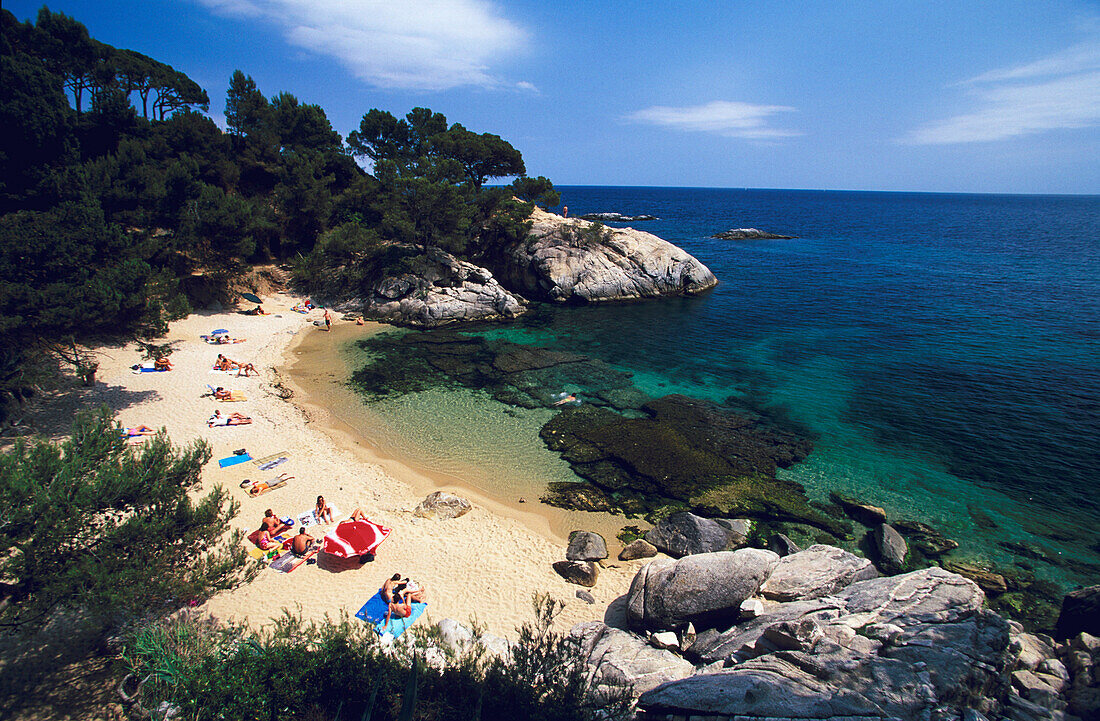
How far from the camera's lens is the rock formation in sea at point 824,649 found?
24.9 ft

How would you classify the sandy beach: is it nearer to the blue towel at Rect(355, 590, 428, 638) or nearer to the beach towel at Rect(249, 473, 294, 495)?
the beach towel at Rect(249, 473, 294, 495)

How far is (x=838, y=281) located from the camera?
5428 cm

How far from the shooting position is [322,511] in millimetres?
14664

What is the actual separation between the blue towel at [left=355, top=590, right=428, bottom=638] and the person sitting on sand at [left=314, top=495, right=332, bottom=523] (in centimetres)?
402

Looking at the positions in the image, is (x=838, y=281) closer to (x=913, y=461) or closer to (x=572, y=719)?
(x=913, y=461)

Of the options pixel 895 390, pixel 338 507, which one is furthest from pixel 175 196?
pixel 895 390

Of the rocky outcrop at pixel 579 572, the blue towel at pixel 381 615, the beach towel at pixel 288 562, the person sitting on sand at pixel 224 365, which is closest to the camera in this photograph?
the blue towel at pixel 381 615

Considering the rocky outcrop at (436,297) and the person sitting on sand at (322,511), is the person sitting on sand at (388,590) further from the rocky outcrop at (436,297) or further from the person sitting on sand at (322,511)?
the rocky outcrop at (436,297)

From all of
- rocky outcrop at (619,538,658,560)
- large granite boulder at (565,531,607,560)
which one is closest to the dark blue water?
rocky outcrop at (619,538,658,560)

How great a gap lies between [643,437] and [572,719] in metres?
14.2

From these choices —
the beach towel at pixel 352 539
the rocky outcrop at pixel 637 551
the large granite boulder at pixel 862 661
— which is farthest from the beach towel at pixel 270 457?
the large granite boulder at pixel 862 661

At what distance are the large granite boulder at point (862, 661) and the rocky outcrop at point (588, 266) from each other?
36693 mm

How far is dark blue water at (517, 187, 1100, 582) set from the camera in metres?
17.5

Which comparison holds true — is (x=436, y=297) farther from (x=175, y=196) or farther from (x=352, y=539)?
(x=352, y=539)
